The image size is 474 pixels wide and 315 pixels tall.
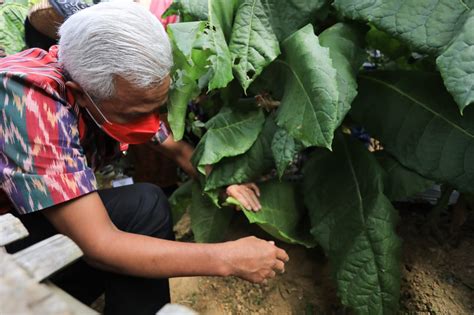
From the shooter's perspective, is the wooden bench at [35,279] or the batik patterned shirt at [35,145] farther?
the batik patterned shirt at [35,145]

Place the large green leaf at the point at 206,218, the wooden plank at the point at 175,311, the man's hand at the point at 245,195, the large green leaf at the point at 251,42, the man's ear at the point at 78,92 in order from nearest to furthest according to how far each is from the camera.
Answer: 1. the wooden plank at the point at 175,311
2. the man's ear at the point at 78,92
3. the large green leaf at the point at 251,42
4. the man's hand at the point at 245,195
5. the large green leaf at the point at 206,218

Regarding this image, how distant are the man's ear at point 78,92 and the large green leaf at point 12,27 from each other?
4.84 ft

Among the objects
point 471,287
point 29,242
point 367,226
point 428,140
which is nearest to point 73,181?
point 29,242

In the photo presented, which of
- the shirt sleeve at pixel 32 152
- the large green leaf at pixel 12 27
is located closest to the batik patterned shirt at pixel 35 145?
the shirt sleeve at pixel 32 152

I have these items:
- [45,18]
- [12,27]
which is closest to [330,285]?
[45,18]

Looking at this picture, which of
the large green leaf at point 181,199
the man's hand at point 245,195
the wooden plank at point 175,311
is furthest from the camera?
the large green leaf at point 181,199

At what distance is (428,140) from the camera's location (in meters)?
1.10

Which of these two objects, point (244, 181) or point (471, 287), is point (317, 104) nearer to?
point (244, 181)

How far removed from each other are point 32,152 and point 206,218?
62 centimetres

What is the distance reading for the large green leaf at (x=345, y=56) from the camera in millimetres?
1004

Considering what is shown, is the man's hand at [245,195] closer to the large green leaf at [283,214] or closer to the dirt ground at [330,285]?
the large green leaf at [283,214]

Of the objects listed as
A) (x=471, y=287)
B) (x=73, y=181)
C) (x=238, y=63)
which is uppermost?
(x=238, y=63)

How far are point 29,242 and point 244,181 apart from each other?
0.56 metres

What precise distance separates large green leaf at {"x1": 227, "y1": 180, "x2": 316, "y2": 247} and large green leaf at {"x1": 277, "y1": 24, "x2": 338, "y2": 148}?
29 cm
